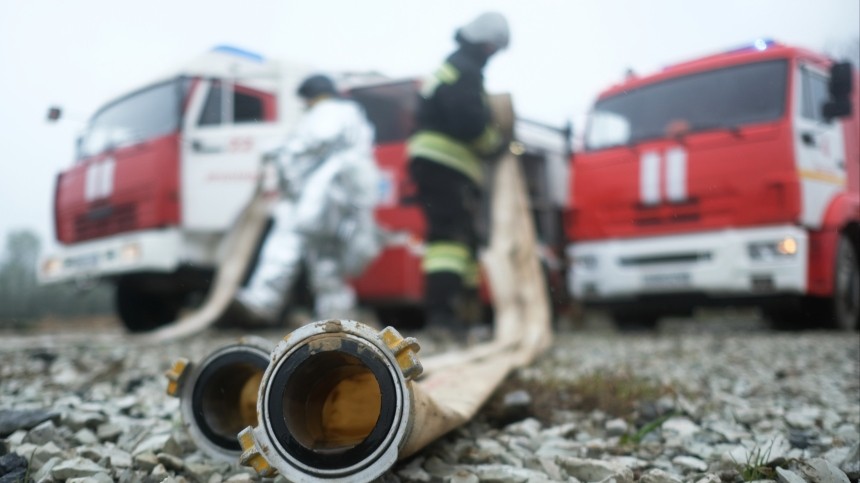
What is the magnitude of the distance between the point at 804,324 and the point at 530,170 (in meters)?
2.92

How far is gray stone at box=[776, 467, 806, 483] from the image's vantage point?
1490mm

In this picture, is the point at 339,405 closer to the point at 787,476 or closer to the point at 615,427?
the point at 787,476

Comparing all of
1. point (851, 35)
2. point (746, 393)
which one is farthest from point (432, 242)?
point (851, 35)

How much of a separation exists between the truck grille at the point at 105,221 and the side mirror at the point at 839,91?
17.3 ft

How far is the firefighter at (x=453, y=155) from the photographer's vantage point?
4.36 meters

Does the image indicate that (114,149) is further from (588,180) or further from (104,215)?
(588,180)

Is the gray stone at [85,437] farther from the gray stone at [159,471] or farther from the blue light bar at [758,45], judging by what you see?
the blue light bar at [758,45]

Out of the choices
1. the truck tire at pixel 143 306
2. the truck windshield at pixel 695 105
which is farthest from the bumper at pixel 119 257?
the truck windshield at pixel 695 105

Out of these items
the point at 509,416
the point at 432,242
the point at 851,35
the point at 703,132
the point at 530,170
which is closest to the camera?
the point at 509,416

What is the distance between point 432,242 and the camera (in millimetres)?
4477

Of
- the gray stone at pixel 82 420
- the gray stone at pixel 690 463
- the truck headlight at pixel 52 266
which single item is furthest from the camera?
the truck headlight at pixel 52 266

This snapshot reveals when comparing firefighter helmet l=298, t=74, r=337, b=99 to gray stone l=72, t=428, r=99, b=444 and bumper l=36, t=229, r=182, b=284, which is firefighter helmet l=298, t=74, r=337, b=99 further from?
gray stone l=72, t=428, r=99, b=444

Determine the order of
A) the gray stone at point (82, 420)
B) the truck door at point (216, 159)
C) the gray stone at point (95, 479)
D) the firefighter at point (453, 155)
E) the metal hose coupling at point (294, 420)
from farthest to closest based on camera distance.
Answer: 1. the truck door at point (216, 159)
2. the firefighter at point (453, 155)
3. the gray stone at point (82, 420)
4. the gray stone at point (95, 479)
5. the metal hose coupling at point (294, 420)

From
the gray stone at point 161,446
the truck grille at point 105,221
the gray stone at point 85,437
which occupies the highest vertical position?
the truck grille at point 105,221
